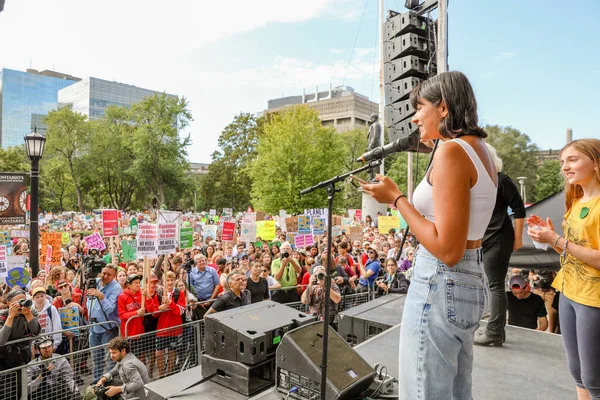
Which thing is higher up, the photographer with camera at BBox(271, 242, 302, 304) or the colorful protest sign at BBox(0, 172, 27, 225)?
the colorful protest sign at BBox(0, 172, 27, 225)

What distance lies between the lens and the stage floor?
9.42 ft

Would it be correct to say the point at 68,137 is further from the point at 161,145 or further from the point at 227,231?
the point at 227,231

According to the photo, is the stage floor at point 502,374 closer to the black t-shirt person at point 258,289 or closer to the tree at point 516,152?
the black t-shirt person at point 258,289

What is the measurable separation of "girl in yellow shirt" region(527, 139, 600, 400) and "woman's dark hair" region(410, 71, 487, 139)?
985mm

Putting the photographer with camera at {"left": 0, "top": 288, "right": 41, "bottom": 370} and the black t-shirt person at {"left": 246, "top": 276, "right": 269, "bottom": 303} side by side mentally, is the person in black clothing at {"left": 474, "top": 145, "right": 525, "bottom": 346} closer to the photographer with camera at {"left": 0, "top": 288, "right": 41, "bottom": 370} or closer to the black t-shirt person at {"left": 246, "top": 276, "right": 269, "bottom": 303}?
the black t-shirt person at {"left": 246, "top": 276, "right": 269, "bottom": 303}

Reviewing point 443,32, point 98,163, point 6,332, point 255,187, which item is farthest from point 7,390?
point 98,163

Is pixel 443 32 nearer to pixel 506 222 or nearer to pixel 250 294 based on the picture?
pixel 506 222

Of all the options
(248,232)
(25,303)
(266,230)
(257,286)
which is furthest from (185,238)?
(266,230)

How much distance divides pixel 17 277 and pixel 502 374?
8.54m

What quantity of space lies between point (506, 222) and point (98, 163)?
52909 millimetres

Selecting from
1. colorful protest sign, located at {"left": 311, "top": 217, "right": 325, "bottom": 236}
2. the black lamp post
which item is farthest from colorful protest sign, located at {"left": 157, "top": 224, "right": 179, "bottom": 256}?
colorful protest sign, located at {"left": 311, "top": 217, "right": 325, "bottom": 236}

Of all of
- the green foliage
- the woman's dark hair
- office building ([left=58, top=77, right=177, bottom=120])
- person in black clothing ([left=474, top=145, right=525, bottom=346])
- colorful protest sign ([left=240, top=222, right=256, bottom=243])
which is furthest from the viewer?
office building ([left=58, top=77, right=177, bottom=120])

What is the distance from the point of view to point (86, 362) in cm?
579

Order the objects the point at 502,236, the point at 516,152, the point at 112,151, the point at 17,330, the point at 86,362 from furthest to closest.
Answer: the point at 112,151, the point at 516,152, the point at 86,362, the point at 17,330, the point at 502,236
